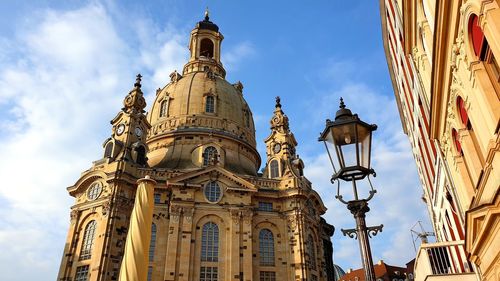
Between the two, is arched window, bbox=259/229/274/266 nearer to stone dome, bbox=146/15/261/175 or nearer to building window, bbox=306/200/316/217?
building window, bbox=306/200/316/217

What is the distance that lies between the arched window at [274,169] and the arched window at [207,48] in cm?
2484

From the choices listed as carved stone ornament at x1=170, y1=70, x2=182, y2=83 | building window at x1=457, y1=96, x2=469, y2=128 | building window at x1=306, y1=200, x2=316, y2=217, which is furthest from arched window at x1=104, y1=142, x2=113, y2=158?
building window at x1=457, y1=96, x2=469, y2=128

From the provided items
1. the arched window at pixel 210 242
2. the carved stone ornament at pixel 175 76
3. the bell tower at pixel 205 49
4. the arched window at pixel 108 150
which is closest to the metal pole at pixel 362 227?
the arched window at pixel 210 242

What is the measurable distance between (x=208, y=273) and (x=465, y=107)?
29.0 m

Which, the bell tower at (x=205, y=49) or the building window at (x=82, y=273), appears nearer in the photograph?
the building window at (x=82, y=273)

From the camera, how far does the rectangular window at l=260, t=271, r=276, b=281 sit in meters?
36.4

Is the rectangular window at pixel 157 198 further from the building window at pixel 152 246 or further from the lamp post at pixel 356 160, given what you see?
the lamp post at pixel 356 160

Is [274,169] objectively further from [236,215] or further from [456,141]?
[456,141]

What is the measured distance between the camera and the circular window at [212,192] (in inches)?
1506

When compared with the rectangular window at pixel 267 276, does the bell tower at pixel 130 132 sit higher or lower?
higher

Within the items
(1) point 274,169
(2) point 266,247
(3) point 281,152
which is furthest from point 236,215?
(3) point 281,152

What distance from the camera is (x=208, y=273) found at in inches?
1383

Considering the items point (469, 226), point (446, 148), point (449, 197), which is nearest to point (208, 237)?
point (449, 197)

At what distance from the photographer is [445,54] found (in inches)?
443
